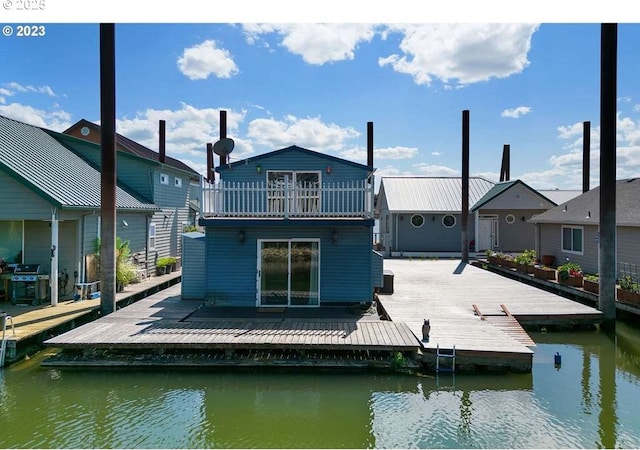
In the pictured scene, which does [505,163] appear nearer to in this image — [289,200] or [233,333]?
[289,200]

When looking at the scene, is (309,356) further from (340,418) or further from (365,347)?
(340,418)

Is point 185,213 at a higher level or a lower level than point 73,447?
higher

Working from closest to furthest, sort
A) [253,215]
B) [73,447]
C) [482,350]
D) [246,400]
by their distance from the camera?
[73,447] < [246,400] < [482,350] < [253,215]

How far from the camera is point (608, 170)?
34.3 ft

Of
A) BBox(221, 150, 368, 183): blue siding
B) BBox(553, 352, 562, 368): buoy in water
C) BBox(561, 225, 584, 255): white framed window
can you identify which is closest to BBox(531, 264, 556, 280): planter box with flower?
BBox(561, 225, 584, 255): white framed window

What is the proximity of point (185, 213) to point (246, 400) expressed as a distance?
1533 centimetres

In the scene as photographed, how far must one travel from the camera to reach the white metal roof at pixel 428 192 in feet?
79.3

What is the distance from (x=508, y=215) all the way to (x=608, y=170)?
13.9 m

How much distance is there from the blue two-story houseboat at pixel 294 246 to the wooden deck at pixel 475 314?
167 cm

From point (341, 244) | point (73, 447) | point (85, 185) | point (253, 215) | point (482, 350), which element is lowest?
point (73, 447)

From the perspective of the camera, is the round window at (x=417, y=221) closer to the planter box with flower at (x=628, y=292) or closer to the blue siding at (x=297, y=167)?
the planter box with flower at (x=628, y=292)

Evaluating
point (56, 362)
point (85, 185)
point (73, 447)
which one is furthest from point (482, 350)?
point (85, 185)

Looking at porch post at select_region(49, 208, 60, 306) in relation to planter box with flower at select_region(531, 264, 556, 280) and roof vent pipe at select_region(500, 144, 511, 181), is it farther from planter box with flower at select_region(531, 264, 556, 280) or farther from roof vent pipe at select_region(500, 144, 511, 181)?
roof vent pipe at select_region(500, 144, 511, 181)

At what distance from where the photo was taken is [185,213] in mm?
20469
